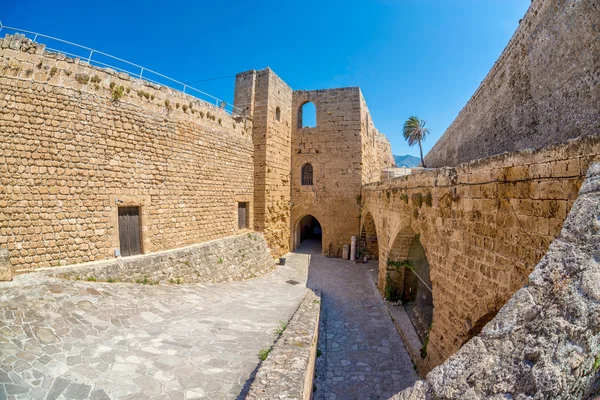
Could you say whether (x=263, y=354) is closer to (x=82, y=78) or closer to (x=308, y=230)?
(x=82, y=78)

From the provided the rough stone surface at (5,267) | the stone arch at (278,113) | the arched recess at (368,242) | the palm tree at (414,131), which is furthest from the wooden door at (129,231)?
the palm tree at (414,131)

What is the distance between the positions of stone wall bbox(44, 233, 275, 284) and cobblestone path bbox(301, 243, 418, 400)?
284cm

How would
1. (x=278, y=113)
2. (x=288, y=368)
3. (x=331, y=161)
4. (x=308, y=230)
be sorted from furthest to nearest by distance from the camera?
(x=308, y=230)
(x=331, y=161)
(x=278, y=113)
(x=288, y=368)

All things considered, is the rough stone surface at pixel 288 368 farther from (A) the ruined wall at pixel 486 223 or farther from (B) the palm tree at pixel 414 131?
(B) the palm tree at pixel 414 131

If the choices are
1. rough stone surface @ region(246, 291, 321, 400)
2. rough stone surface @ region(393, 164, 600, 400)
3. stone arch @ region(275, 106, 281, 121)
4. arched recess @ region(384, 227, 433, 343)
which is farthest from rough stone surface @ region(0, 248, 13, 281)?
stone arch @ region(275, 106, 281, 121)

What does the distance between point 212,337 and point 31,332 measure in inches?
110

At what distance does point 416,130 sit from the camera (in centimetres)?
3719

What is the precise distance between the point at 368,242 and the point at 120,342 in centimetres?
1342

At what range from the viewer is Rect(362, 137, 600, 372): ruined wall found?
294cm

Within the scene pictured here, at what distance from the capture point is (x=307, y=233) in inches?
905

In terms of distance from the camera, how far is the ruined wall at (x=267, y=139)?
14.0 metres

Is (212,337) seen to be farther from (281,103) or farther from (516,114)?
(281,103)

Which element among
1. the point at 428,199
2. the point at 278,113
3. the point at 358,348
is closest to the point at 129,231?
the point at 358,348

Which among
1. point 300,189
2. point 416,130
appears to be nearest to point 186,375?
point 300,189
